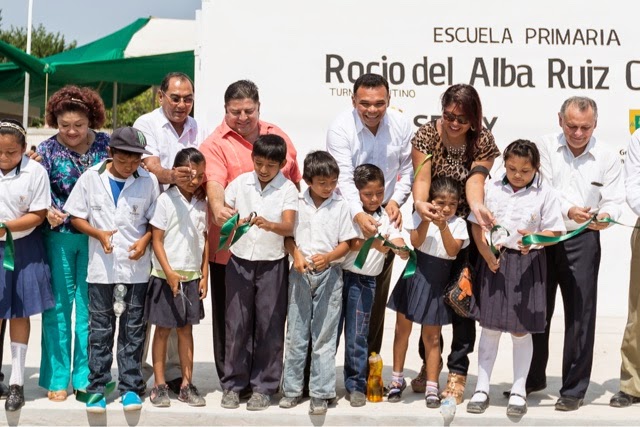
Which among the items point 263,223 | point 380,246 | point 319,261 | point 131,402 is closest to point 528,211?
point 380,246

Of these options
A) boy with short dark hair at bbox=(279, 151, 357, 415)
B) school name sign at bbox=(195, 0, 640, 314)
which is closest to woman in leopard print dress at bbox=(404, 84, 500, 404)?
boy with short dark hair at bbox=(279, 151, 357, 415)

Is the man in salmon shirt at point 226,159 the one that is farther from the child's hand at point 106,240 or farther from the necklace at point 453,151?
the necklace at point 453,151

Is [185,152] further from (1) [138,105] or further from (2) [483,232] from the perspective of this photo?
(1) [138,105]

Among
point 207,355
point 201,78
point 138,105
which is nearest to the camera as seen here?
point 207,355

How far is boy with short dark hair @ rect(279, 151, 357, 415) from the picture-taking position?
545 cm

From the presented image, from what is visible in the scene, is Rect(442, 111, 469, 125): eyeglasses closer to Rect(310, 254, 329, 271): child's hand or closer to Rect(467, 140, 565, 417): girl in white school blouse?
Rect(467, 140, 565, 417): girl in white school blouse

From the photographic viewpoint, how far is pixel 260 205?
5.46 metres

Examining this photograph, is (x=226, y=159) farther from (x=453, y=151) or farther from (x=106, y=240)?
(x=453, y=151)

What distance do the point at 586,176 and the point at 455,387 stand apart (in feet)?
4.86

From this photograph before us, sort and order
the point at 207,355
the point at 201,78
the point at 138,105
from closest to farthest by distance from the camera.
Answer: the point at 207,355
the point at 201,78
the point at 138,105

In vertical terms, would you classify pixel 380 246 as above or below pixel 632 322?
above

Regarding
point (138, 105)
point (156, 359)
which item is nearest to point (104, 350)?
point (156, 359)

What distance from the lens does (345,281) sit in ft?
18.5

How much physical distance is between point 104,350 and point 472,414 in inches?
85.8
